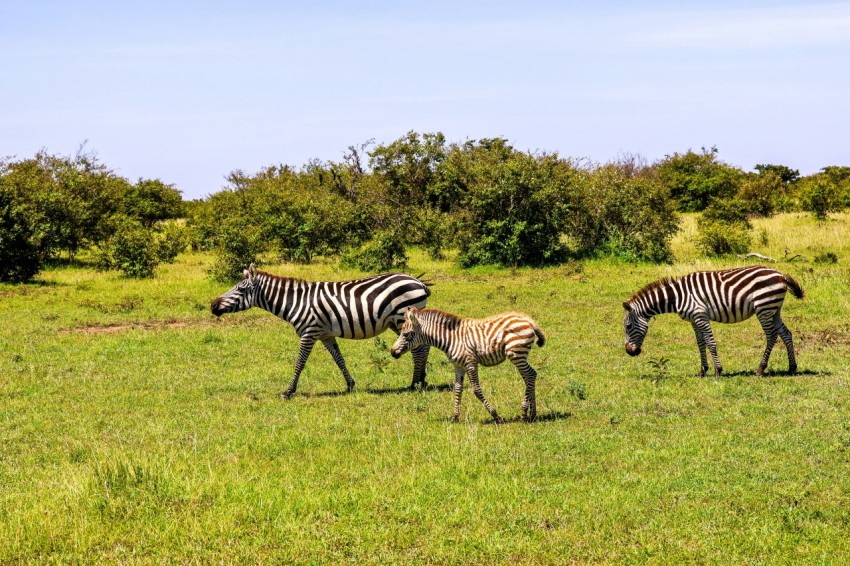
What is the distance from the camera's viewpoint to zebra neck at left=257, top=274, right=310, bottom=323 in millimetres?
14234

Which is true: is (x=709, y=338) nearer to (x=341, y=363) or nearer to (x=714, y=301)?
(x=714, y=301)

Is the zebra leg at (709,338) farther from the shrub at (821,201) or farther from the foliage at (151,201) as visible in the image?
the foliage at (151,201)

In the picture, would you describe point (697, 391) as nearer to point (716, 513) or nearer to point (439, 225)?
point (716, 513)

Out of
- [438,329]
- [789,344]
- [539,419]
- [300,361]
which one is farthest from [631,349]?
[300,361]

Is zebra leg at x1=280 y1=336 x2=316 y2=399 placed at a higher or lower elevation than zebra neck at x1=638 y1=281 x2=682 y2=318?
lower

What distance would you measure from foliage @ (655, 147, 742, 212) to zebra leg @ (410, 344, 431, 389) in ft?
133

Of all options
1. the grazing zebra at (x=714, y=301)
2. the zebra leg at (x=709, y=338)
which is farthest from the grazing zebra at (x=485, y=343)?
the zebra leg at (x=709, y=338)

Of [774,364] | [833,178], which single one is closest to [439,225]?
[774,364]

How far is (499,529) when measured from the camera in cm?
761

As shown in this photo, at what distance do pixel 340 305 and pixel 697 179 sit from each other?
42.8m

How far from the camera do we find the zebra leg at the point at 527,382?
11.0 m

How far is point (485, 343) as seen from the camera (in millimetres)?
11086

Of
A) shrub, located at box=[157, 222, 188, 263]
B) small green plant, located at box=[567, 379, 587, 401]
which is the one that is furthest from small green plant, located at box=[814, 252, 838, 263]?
shrub, located at box=[157, 222, 188, 263]

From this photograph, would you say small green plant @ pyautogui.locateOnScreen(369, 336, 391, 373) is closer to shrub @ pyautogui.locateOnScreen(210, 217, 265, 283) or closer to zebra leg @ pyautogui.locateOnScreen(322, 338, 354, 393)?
zebra leg @ pyautogui.locateOnScreen(322, 338, 354, 393)
